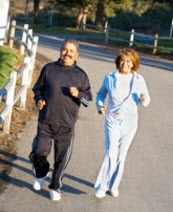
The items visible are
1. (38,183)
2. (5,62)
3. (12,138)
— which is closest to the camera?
(38,183)

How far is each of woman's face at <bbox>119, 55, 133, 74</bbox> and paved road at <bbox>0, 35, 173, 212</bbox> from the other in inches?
62.0

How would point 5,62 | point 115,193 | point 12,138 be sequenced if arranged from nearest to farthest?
point 115,193 → point 12,138 → point 5,62

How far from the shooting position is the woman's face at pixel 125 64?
16.9 ft

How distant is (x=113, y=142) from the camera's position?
17.3ft

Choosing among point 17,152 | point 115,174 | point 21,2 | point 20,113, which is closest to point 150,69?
point 20,113

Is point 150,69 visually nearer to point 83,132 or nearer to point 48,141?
point 83,132

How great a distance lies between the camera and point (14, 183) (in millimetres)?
5648

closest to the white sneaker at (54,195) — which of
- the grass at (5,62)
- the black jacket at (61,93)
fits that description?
the black jacket at (61,93)

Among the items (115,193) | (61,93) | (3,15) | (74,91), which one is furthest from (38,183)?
(3,15)

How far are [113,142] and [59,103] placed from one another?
82cm

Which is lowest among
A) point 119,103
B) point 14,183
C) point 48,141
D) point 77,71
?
point 14,183

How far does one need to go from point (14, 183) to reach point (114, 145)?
1.39 m

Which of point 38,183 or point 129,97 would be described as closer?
point 129,97

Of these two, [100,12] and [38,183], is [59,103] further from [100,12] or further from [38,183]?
[100,12]
